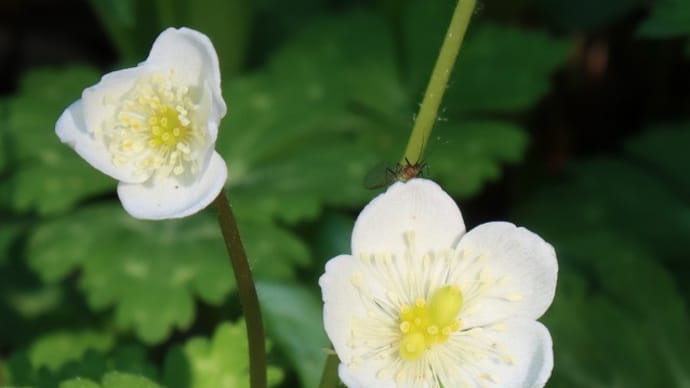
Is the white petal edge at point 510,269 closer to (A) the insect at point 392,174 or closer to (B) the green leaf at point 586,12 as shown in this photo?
(A) the insect at point 392,174

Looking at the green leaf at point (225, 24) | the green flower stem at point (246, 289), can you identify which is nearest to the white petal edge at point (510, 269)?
the green flower stem at point (246, 289)

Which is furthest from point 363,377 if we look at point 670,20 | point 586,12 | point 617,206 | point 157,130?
point 586,12

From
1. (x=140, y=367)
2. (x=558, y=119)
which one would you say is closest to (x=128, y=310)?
(x=140, y=367)

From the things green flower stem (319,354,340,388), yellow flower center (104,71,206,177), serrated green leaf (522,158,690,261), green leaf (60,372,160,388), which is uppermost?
yellow flower center (104,71,206,177)

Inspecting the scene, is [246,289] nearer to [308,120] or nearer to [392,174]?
[392,174]

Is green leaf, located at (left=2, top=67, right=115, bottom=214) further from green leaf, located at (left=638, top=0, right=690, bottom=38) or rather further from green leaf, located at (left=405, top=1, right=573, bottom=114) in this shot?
green leaf, located at (left=638, top=0, right=690, bottom=38)

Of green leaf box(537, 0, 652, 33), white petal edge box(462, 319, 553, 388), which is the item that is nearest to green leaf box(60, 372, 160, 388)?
white petal edge box(462, 319, 553, 388)
